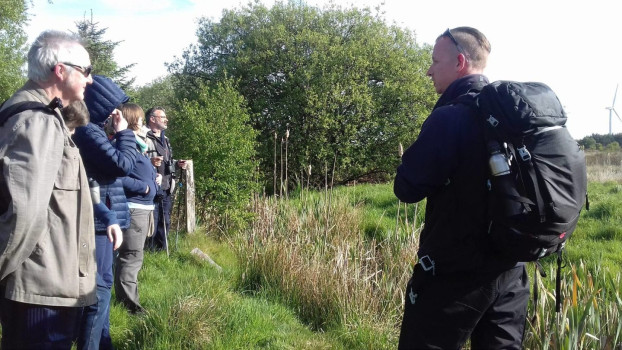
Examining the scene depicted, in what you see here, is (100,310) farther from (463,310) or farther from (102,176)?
(463,310)

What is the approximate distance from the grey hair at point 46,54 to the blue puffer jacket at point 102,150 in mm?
923

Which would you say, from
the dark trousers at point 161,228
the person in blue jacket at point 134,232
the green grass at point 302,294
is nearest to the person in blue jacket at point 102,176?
the green grass at point 302,294

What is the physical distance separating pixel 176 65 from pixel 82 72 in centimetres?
2235

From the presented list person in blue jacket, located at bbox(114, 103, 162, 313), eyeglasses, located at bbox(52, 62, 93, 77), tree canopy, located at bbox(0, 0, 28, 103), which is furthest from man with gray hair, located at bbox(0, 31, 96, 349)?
tree canopy, located at bbox(0, 0, 28, 103)

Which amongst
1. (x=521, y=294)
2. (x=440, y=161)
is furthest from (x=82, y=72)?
(x=521, y=294)

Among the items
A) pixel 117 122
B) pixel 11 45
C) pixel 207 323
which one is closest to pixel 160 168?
pixel 117 122

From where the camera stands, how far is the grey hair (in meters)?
2.25

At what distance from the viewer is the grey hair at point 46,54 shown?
225 cm

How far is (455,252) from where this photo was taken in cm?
221

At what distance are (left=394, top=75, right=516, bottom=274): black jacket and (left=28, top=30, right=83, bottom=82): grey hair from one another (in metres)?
1.52

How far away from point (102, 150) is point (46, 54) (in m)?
1.09

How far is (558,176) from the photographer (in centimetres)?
212

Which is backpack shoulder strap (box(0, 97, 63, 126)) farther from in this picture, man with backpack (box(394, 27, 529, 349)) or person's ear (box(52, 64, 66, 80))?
man with backpack (box(394, 27, 529, 349))

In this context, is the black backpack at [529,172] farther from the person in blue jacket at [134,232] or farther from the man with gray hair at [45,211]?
the person in blue jacket at [134,232]
